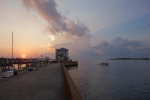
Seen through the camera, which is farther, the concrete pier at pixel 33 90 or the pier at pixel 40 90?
the concrete pier at pixel 33 90

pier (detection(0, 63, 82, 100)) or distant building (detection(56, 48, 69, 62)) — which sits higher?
distant building (detection(56, 48, 69, 62))

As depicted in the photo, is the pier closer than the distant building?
Yes

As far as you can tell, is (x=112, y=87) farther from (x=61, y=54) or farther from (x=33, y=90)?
(x=61, y=54)

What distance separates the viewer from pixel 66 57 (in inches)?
4643

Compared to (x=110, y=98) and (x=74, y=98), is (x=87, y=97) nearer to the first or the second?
(x=110, y=98)

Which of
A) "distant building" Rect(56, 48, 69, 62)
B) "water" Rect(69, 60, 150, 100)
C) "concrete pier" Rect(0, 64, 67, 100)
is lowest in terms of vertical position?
"water" Rect(69, 60, 150, 100)

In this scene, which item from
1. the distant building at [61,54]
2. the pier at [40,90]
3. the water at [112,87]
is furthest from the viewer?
the distant building at [61,54]

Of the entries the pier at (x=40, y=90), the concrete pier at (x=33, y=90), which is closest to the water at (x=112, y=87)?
the concrete pier at (x=33, y=90)

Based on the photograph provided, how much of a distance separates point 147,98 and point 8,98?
20.2 meters

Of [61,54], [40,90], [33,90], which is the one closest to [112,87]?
[40,90]

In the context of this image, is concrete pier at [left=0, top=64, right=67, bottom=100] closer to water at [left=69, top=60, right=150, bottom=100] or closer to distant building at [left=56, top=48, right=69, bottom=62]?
water at [left=69, top=60, right=150, bottom=100]

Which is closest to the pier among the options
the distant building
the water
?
the water

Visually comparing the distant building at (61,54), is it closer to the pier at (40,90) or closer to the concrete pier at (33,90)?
the concrete pier at (33,90)

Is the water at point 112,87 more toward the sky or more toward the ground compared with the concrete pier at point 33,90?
more toward the ground
